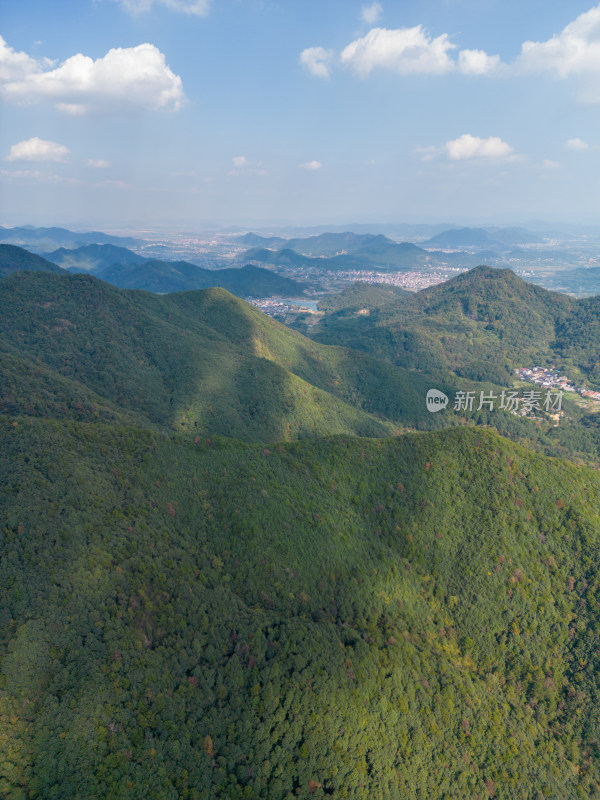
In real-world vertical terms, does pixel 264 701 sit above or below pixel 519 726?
above

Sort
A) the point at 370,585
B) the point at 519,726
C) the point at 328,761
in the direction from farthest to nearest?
the point at 370,585, the point at 519,726, the point at 328,761

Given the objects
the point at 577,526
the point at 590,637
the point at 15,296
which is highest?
the point at 15,296

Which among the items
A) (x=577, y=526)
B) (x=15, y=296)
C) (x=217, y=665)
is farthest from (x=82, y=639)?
(x=15, y=296)

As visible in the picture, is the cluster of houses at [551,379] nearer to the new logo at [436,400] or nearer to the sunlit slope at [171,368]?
the new logo at [436,400]

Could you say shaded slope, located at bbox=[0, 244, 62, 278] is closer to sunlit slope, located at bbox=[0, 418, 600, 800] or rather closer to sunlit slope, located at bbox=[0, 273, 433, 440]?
sunlit slope, located at bbox=[0, 273, 433, 440]

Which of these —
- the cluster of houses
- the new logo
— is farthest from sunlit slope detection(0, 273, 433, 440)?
the cluster of houses

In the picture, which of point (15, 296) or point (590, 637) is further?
point (15, 296)

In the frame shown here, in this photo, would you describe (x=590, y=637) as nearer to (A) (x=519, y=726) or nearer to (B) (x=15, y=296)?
(A) (x=519, y=726)

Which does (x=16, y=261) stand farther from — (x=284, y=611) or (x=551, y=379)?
(x=551, y=379)
